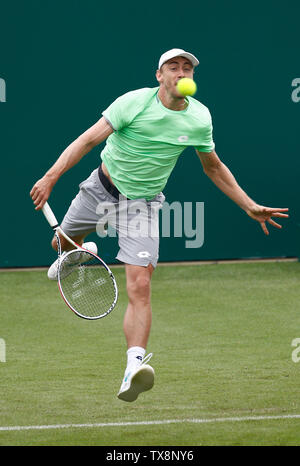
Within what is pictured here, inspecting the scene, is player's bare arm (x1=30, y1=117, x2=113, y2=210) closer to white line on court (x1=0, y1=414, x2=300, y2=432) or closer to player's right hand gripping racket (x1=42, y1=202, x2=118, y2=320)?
player's right hand gripping racket (x1=42, y1=202, x2=118, y2=320)

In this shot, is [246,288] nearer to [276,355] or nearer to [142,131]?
[276,355]

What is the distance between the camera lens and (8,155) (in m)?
11.5

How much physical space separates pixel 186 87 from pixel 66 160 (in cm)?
82

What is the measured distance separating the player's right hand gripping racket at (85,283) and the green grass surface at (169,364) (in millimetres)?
657

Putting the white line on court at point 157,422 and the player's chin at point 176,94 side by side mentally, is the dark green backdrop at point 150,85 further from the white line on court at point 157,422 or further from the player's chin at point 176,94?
the white line on court at point 157,422

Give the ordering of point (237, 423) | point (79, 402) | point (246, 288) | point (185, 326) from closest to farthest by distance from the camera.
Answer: point (237, 423) → point (79, 402) → point (185, 326) → point (246, 288)

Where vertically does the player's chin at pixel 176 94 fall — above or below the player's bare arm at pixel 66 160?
above

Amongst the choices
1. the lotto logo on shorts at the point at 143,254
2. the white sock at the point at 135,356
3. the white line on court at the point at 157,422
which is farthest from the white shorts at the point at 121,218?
the white line on court at the point at 157,422

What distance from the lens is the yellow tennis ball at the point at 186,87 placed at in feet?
17.6

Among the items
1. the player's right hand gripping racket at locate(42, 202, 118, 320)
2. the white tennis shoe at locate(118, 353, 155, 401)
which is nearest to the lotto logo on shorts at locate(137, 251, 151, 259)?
the player's right hand gripping racket at locate(42, 202, 118, 320)

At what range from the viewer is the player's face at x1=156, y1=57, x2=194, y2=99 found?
561 centimetres

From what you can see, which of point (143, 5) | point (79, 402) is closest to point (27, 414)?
point (79, 402)

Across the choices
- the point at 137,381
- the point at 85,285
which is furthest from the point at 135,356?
the point at 85,285
